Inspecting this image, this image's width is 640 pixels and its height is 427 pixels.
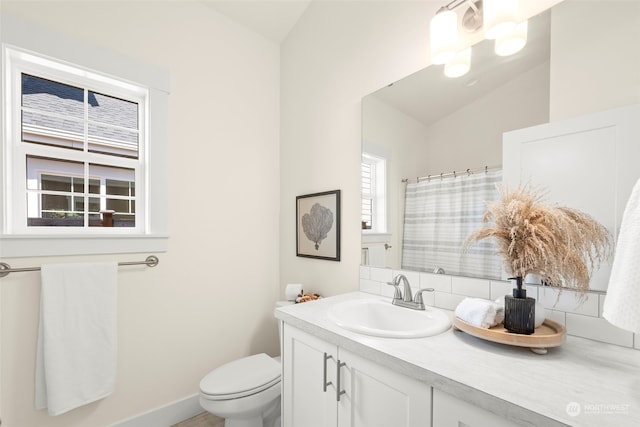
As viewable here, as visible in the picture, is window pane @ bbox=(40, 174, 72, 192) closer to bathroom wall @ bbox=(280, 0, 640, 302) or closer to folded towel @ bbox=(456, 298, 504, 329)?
bathroom wall @ bbox=(280, 0, 640, 302)

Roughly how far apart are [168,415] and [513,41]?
260 centimetres

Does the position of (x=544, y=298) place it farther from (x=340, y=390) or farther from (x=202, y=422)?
(x=202, y=422)

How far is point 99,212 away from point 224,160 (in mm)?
789

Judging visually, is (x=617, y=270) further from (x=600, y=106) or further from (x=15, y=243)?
(x=15, y=243)

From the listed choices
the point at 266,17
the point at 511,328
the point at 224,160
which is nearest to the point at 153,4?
the point at 266,17

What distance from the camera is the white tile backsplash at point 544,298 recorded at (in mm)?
922

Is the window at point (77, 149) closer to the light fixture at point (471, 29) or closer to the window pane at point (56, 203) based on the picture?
the window pane at point (56, 203)

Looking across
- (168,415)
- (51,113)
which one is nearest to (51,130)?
(51,113)

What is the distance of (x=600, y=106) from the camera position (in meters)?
0.95

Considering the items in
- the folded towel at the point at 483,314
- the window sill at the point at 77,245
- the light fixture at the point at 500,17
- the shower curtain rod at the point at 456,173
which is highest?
the light fixture at the point at 500,17

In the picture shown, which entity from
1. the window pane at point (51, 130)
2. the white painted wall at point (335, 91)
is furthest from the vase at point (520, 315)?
the window pane at point (51, 130)

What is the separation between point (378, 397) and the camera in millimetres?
906

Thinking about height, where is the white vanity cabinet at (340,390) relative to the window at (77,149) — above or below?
below

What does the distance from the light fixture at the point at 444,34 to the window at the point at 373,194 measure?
552 mm
